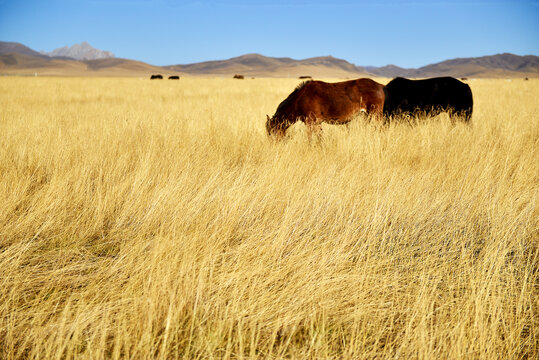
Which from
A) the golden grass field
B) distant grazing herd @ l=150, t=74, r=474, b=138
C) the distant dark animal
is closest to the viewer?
the golden grass field

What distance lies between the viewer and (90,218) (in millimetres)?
2574

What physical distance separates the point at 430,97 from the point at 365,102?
1900 mm

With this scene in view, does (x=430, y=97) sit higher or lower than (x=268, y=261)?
higher

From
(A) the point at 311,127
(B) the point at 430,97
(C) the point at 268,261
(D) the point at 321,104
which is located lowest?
(C) the point at 268,261

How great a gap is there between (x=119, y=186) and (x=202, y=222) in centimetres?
121

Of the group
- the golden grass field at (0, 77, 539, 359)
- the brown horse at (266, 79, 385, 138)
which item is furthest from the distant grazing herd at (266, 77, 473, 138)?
the golden grass field at (0, 77, 539, 359)

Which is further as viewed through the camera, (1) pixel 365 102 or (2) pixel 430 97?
(2) pixel 430 97

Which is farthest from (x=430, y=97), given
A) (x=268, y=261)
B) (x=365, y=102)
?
(x=268, y=261)

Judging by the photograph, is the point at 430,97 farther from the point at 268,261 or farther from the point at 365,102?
the point at 268,261

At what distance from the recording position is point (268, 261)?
1.88 metres

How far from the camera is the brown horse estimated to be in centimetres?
527

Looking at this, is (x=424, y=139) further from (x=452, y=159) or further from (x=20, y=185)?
(x=20, y=185)

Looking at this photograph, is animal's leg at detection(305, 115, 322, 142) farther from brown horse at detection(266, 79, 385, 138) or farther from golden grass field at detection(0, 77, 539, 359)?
golden grass field at detection(0, 77, 539, 359)

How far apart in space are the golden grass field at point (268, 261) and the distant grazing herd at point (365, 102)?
1.53 meters
